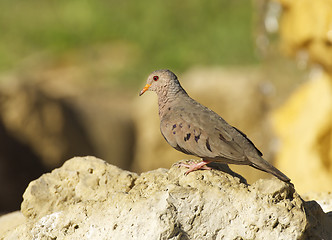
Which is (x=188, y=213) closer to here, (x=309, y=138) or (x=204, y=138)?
(x=204, y=138)

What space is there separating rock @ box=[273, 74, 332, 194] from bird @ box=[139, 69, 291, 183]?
451 centimetres

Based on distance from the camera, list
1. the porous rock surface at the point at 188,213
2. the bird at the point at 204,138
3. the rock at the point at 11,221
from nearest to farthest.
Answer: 1. the porous rock surface at the point at 188,213
2. the bird at the point at 204,138
3. the rock at the point at 11,221

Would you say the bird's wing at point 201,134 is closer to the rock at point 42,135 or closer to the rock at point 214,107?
the rock at point 214,107

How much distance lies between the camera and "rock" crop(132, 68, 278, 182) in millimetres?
12812

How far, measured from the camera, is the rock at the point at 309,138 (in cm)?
982

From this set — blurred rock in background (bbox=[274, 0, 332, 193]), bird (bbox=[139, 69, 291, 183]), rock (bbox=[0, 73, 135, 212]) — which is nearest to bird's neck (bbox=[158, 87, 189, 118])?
bird (bbox=[139, 69, 291, 183])

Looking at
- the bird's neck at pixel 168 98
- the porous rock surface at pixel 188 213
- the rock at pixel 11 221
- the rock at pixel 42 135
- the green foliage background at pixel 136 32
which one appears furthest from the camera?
the green foliage background at pixel 136 32

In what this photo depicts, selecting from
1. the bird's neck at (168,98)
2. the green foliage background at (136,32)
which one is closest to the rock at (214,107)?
the green foliage background at (136,32)

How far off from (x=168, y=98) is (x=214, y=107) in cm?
762

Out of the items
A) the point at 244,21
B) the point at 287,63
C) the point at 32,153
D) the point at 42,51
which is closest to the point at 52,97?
the point at 32,153

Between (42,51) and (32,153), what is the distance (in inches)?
294

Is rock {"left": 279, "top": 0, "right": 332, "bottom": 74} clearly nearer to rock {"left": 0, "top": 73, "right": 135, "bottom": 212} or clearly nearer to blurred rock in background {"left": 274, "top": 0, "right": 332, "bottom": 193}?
blurred rock in background {"left": 274, "top": 0, "right": 332, "bottom": 193}

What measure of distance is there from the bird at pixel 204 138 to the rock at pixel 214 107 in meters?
6.53

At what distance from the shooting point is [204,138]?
5.04 meters
